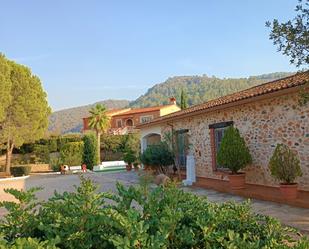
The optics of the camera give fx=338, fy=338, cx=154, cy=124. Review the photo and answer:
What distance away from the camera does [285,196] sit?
8.82 metres

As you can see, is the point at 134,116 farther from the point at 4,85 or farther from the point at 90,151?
the point at 4,85

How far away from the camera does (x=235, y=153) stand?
1125 cm

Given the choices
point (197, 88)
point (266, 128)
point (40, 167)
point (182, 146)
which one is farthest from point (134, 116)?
point (197, 88)

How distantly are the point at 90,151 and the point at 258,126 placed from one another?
22521mm

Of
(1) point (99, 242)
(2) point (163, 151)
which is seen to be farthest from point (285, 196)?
(2) point (163, 151)

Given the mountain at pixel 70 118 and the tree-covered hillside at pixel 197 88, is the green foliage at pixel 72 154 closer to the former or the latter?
the tree-covered hillside at pixel 197 88

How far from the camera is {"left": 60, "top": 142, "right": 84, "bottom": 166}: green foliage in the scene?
33.0 meters

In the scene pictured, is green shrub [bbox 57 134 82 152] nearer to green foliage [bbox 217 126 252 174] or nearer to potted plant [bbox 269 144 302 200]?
green foliage [bbox 217 126 252 174]

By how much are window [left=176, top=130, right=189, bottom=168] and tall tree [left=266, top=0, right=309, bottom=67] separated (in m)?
11.4

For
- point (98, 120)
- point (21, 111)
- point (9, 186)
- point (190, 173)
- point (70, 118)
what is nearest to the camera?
point (190, 173)

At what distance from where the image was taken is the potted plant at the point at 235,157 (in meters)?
11.2

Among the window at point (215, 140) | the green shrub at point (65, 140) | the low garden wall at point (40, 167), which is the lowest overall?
the low garden wall at point (40, 167)

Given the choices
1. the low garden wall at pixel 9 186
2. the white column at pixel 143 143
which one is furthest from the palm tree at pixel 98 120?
the white column at pixel 143 143

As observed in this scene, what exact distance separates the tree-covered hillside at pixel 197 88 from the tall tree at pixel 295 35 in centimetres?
6913
